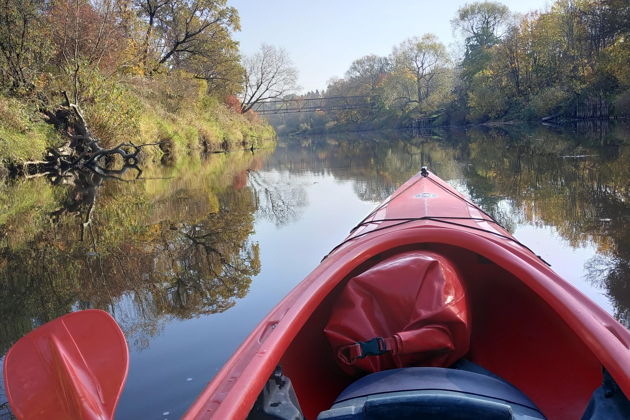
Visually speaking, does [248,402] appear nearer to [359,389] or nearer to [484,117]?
[359,389]

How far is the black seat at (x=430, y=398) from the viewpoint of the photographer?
96 centimetres

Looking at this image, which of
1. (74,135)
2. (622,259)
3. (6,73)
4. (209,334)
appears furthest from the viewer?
(74,135)

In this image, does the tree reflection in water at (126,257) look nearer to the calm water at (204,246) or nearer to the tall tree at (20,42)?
the calm water at (204,246)

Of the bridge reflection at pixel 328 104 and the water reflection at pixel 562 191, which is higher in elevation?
the bridge reflection at pixel 328 104

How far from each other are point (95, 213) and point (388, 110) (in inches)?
1602

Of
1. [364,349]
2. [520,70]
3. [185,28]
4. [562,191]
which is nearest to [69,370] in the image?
[364,349]

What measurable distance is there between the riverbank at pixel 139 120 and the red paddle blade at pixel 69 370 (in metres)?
8.46

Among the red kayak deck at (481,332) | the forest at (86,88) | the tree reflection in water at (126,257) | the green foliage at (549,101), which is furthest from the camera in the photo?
the green foliage at (549,101)

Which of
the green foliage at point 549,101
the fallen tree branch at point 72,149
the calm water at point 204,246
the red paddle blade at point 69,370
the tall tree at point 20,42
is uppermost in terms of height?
the tall tree at point 20,42

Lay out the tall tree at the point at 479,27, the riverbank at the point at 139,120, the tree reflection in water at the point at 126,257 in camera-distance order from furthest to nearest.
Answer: the tall tree at the point at 479,27, the riverbank at the point at 139,120, the tree reflection in water at the point at 126,257

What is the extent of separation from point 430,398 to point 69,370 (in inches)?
32.1

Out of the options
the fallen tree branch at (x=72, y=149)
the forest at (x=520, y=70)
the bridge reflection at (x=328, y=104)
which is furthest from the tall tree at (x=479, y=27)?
the fallen tree branch at (x=72, y=149)

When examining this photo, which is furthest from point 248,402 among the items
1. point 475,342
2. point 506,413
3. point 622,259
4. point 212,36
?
point 212,36

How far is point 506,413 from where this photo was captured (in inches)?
36.9
